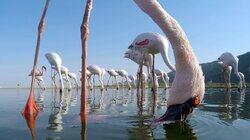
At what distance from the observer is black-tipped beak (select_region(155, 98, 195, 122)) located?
13.3ft

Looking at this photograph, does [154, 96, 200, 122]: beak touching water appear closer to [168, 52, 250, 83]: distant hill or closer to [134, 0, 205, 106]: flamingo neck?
[134, 0, 205, 106]: flamingo neck

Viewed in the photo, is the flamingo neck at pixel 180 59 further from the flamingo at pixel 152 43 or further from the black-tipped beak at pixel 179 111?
the flamingo at pixel 152 43

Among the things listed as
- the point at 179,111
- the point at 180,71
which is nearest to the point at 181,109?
the point at 179,111

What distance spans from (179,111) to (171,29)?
903mm

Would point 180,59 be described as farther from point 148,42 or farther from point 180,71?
point 148,42

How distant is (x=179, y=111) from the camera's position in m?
4.11

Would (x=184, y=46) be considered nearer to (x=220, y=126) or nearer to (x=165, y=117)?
(x=165, y=117)

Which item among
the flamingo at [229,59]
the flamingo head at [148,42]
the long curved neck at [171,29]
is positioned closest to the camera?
the long curved neck at [171,29]

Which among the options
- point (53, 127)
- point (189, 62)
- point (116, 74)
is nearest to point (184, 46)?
point (189, 62)

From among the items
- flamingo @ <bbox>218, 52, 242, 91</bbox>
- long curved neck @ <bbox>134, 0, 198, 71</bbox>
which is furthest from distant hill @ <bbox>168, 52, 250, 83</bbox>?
long curved neck @ <bbox>134, 0, 198, 71</bbox>

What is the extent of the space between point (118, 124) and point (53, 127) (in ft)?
3.00

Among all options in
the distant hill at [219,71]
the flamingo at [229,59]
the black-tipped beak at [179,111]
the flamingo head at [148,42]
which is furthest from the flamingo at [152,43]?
the distant hill at [219,71]

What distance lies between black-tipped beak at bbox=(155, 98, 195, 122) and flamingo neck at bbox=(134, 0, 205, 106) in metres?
0.06

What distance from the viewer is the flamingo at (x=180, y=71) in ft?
13.0
